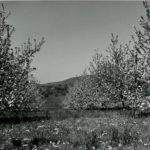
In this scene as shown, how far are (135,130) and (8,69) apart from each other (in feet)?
26.3

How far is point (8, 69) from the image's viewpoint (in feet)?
57.7

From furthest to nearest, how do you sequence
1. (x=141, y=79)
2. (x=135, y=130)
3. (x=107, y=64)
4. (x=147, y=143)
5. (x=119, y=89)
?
1. (x=107, y=64)
2. (x=119, y=89)
3. (x=141, y=79)
4. (x=135, y=130)
5. (x=147, y=143)

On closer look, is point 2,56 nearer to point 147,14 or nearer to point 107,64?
point 147,14

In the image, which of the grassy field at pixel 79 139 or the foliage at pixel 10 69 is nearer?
the grassy field at pixel 79 139

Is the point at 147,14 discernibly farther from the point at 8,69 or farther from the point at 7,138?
Answer: the point at 7,138

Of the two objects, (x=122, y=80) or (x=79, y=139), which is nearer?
(x=79, y=139)

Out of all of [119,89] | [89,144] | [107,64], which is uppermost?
[107,64]

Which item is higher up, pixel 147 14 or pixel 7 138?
pixel 147 14

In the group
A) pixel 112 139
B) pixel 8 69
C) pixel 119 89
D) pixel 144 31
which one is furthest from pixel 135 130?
pixel 119 89

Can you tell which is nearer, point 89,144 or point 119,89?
point 89,144

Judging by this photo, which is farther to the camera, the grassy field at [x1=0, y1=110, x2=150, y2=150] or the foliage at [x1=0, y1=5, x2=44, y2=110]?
A: the foliage at [x1=0, y1=5, x2=44, y2=110]

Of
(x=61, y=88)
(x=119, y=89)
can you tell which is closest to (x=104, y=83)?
(x=119, y=89)

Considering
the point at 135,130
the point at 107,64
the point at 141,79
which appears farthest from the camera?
the point at 107,64

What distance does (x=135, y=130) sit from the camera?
12398 mm
